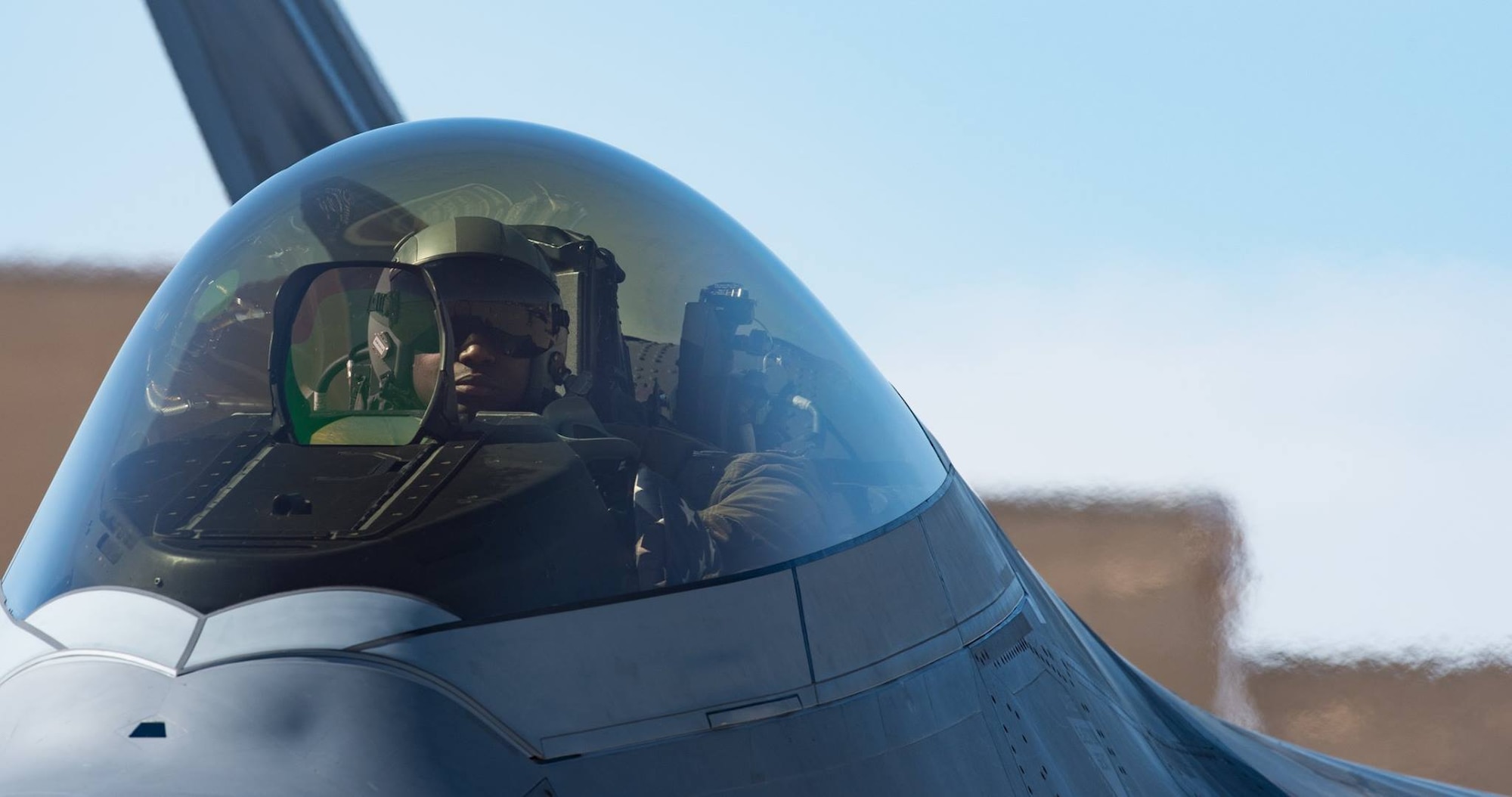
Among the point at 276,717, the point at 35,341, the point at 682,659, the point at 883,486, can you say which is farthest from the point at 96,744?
the point at 35,341

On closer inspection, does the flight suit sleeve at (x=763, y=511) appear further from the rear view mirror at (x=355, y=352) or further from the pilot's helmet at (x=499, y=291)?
the rear view mirror at (x=355, y=352)

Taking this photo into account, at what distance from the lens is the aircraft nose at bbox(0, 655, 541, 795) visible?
4.61ft

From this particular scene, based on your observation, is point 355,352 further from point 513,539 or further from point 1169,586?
point 1169,586

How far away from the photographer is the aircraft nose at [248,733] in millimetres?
1404

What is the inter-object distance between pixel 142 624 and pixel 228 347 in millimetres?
780

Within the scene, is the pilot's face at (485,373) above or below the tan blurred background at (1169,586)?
above

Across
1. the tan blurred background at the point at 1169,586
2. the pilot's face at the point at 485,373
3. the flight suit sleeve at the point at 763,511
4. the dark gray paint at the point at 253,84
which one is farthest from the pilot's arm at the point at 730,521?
the tan blurred background at the point at 1169,586

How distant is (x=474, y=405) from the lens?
2088 mm

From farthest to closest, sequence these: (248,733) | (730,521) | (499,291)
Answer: (499,291) → (730,521) → (248,733)

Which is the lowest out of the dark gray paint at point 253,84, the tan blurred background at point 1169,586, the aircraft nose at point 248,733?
the tan blurred background at point 1169,586

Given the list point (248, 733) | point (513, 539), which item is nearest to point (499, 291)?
point (513, 539)

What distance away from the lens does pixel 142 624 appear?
1.69m

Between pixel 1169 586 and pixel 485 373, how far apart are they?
60.4ft

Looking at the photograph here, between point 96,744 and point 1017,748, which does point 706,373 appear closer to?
point 1017,748
